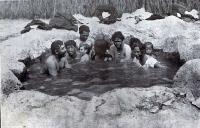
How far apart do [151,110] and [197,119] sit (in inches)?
12.1

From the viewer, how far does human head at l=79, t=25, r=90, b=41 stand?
2816 millimetres

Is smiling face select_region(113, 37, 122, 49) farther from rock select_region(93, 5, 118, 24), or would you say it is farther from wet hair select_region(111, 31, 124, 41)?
rock select_region(93, 5, 118, 24)

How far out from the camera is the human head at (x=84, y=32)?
2.82m

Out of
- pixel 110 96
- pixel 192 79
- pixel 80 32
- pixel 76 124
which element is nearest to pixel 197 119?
pixel 192 79

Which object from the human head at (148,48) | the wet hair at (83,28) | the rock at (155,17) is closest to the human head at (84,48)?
the wet hair at (83,28)

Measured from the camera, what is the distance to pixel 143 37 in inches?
114

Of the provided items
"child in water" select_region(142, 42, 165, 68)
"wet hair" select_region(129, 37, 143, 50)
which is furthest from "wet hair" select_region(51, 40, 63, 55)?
"child in water" select_region(142, 42, 165, 68)

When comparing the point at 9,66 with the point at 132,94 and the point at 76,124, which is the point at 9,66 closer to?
the point at 76,124

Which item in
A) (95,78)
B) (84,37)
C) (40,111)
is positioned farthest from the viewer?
(84,37)

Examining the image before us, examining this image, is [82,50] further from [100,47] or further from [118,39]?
[118,39]

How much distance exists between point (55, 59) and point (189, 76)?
37.2 inches

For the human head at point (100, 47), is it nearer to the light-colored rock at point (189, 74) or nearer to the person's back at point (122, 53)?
the person's back at point (122, 53)

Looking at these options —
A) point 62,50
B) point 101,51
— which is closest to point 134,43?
point 101,51

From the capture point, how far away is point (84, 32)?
2.82 m
